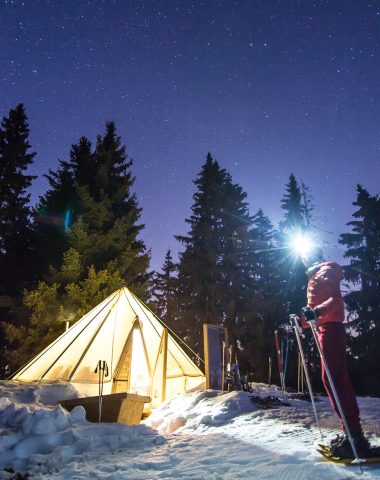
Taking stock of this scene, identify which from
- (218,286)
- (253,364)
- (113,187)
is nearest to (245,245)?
(218,286)

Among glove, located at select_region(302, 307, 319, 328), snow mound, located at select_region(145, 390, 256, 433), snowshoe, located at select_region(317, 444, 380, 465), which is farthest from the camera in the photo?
snow mound, located at select_region(145, 390, 256, 433)

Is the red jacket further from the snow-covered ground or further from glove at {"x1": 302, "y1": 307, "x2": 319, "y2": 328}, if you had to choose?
the snow-covered ground

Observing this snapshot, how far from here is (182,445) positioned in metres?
4.34

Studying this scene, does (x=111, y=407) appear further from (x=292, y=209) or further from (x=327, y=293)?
(x=292, y=209)

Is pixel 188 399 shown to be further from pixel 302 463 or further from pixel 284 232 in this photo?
pixel 284 232

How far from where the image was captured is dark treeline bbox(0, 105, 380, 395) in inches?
561

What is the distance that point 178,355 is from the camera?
10.4 m

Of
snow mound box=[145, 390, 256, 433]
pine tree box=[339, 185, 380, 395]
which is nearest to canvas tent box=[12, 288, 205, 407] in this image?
snow mound box=[145, 390, 256, 433]

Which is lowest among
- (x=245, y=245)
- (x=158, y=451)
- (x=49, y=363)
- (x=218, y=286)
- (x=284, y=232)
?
(x=158, y=451)

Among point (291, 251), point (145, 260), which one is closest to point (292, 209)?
point (291, 251)

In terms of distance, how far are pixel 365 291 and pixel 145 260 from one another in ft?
45.7

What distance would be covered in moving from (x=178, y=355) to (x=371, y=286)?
1572 cm

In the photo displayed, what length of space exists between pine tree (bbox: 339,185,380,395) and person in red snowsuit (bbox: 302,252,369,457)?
18.8 meters

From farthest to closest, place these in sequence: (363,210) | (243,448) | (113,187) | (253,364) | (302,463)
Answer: (363,210) → (253,364) → (113,187) → (243,448) → (302,463)
